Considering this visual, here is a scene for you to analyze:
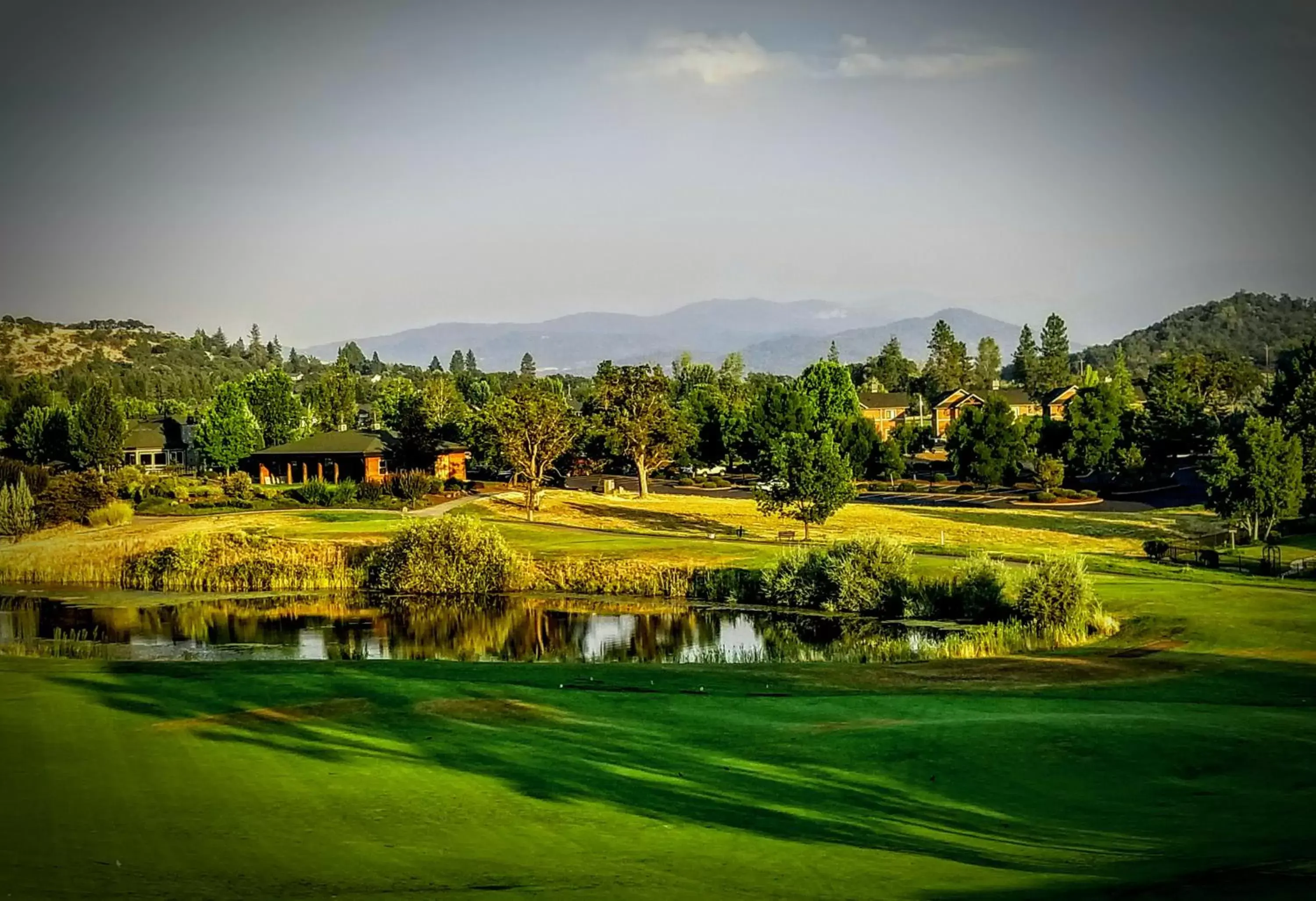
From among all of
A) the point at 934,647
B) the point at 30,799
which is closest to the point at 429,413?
the point at 934,647

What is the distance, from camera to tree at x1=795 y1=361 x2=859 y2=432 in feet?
411

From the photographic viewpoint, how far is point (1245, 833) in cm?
1652

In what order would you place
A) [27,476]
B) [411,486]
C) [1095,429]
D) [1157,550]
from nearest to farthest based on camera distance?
1. [1157,550]
2. [27,476]
3. [411,486]
4. [1095,429]

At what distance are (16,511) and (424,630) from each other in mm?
36116

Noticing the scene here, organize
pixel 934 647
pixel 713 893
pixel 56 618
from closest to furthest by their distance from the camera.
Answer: pixel 713 893 → pixel 934 647 → pixel 56 618

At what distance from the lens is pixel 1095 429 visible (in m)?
107

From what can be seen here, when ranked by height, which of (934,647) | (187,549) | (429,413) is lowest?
(934,647)

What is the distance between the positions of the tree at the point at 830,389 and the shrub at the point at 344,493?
51338 mm

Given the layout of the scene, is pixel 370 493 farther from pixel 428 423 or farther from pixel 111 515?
pixel 111 515

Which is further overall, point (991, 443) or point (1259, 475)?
point (991, 443)

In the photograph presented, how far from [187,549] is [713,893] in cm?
5160

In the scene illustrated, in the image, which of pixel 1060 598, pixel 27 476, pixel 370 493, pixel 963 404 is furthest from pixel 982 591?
pixel 963 404

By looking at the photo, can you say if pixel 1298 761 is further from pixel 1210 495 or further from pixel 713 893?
pixel 1210 495

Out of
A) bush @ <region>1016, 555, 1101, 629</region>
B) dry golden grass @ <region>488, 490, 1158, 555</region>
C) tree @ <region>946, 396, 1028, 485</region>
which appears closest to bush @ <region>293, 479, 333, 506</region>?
dry golden grass @ <region>488, 490, 1158, 555</region>
